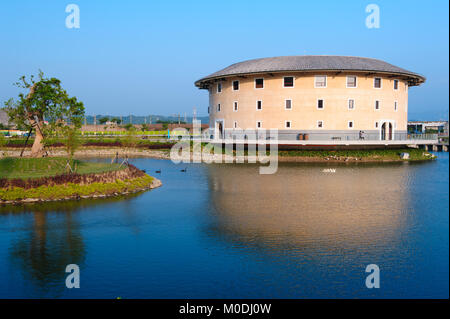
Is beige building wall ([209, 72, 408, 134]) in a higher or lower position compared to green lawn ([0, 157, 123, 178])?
higher

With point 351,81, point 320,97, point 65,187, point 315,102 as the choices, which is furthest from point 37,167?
point 351,81

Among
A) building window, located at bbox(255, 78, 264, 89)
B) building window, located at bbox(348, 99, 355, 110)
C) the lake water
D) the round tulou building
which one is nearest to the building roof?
the round tulou building

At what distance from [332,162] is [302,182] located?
1437 cm

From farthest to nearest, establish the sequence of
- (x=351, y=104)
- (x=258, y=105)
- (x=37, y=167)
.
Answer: (x=258, y=105), (x=351, y=104), (x=37, y=167)

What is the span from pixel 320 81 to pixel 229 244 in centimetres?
3417

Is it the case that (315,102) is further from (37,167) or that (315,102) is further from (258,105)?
(37,167)

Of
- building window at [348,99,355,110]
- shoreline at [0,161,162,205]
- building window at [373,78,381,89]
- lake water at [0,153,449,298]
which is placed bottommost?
lake water at [0,153,449,298]

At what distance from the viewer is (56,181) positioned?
68.1ft

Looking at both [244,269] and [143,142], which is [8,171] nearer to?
[244,269]

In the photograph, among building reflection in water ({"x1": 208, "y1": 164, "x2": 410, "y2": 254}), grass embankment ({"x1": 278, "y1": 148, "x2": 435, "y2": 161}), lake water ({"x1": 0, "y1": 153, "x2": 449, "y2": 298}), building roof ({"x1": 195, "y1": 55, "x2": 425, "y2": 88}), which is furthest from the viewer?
building roof ({"x1": 195, "y1": 55, "x2": 425, "y2": 88})

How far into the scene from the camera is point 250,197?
70.0 ft

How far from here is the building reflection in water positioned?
13.5 meters

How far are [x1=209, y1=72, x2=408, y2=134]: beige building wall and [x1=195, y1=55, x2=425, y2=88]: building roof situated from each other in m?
0.96

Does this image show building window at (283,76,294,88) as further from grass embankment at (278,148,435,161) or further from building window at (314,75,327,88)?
grass embankment at (278,148,435,161)
